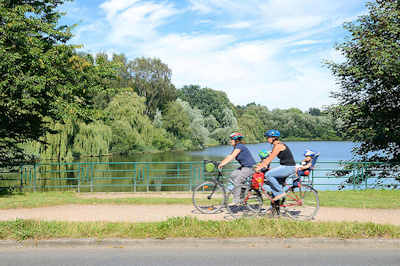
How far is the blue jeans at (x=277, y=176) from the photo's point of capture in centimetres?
736

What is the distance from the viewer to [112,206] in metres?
9.88

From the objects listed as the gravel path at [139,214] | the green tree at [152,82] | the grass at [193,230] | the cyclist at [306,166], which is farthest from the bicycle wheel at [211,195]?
the green tree at [152,82]

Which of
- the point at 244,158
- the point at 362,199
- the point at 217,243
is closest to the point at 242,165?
the point at 244,158

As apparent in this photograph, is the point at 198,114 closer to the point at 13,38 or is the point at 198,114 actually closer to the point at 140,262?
the point at 13,38

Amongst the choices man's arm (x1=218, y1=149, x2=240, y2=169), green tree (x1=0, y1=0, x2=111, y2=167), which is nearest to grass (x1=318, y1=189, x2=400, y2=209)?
man's arm (x1=218, y1=149, x2=240, y2=169)

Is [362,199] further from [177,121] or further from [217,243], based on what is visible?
[177,121]

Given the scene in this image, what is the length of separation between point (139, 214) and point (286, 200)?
3260 mm

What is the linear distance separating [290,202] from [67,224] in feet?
14.3

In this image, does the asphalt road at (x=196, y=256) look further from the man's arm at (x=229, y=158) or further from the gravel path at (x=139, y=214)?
the man's arm at (x=229, y=158)

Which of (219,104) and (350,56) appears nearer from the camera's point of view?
(350,56)

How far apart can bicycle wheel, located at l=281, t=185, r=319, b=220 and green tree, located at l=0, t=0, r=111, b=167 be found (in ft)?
29.3

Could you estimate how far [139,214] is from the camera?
838 centimetres

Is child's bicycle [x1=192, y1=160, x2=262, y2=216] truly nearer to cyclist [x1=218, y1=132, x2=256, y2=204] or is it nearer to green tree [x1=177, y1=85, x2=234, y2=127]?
cyclist [x1=218, y1=132, x2=256, y2=204]

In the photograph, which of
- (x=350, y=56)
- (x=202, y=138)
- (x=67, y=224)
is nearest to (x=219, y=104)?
(x=202, y=138)
